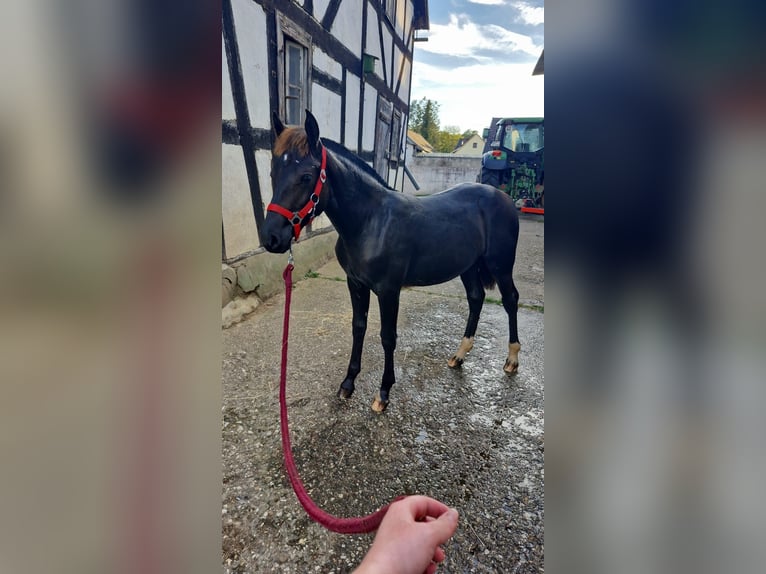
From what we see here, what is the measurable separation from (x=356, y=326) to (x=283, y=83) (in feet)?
9.25

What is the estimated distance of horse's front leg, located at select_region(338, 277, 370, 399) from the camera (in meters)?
2.36

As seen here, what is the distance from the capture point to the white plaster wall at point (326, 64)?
439 cm

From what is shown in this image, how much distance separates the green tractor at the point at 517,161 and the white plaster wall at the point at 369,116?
276cm

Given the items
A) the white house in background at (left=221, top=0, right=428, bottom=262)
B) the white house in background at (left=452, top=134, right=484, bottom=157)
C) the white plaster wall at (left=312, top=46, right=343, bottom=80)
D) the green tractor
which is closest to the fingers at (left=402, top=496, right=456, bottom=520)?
the white house in background at (left=221, top=0, right=428, bottom=262)

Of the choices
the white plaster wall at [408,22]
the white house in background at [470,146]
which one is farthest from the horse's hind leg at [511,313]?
the white house in background at [470,146]

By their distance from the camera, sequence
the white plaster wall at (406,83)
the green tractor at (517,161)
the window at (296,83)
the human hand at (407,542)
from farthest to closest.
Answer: the white plaster wall at (406,83), the green tractor at (517,161), the window at (296,83), the human hand at (407,542)

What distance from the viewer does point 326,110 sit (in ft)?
15.8

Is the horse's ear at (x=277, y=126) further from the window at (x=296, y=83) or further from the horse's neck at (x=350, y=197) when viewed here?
the window at (x=296, y=83)

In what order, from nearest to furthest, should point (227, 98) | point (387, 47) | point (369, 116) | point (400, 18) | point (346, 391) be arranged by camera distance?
point (346, 391) < point (227, 98) < point (369, 116) < point (387, 47) < point (400, 18)

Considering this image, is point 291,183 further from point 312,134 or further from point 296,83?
point 296,83

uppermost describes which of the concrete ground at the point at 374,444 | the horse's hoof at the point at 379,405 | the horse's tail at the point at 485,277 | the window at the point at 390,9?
the window at the point at 390,9

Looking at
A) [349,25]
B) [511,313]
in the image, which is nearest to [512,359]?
[511,313]
